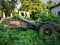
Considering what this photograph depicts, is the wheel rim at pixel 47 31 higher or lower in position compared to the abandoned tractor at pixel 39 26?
lower

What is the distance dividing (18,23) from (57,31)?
8.25 feet

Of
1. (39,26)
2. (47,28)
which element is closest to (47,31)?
(47,28)

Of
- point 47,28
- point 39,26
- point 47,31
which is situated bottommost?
point 47,31

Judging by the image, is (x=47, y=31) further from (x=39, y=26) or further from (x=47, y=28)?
(x=39, y=26)

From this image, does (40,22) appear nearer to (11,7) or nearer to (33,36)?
(33,36)

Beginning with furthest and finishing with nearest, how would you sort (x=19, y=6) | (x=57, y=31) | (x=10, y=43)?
(x=19, y=6)
(x=57, y=31)
(x=10, y=43)

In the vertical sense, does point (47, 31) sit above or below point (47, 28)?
below

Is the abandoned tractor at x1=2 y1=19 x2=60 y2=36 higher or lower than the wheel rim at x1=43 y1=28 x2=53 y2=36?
higher

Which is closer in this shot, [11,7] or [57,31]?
[57,31]

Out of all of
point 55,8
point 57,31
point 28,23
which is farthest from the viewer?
point 55,8

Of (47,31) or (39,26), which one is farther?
(47,31)

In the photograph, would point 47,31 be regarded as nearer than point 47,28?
No

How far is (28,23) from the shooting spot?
12992 millimetres

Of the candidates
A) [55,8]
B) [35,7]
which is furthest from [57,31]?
[35,7]
